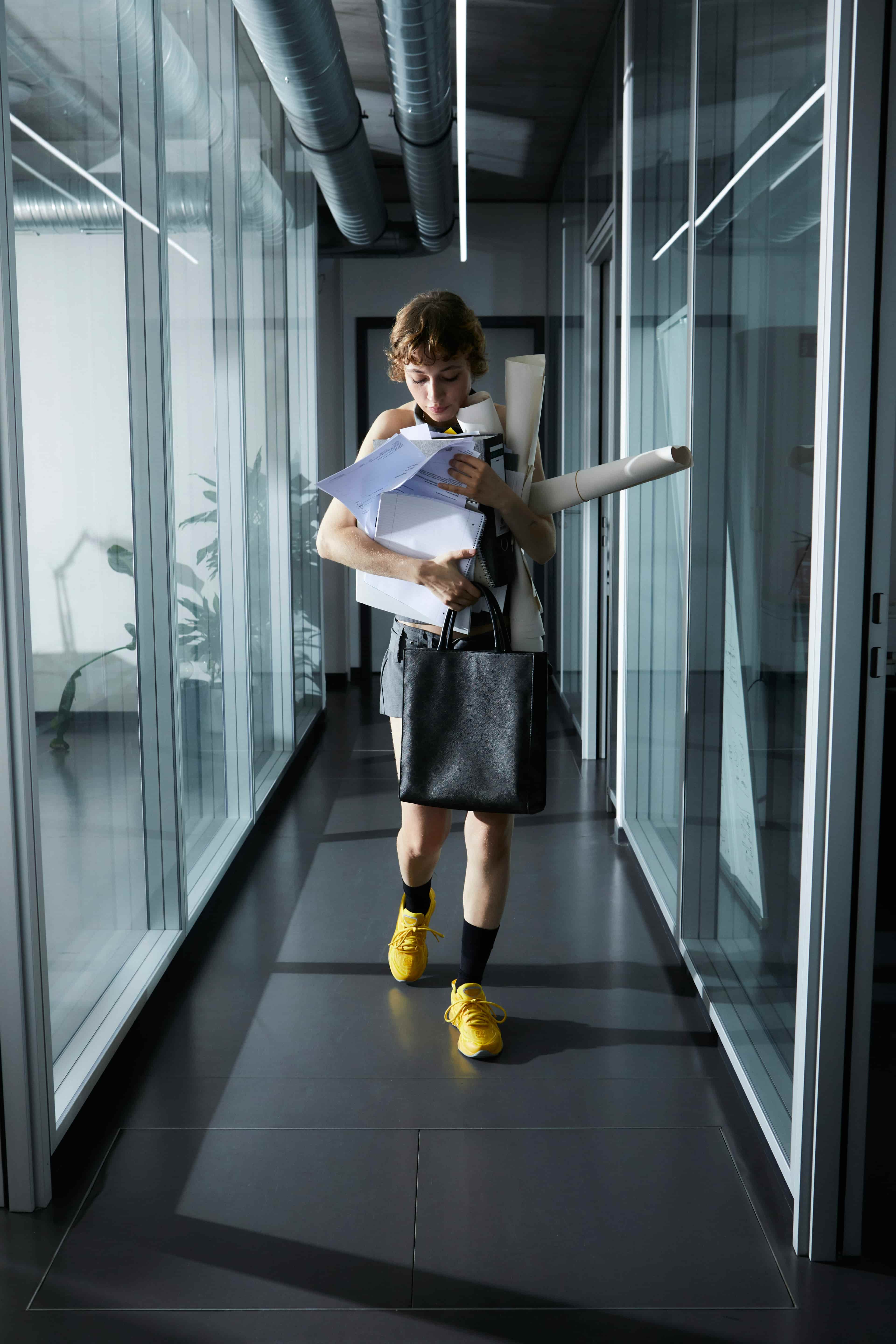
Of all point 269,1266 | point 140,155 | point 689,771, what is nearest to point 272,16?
point 140,155

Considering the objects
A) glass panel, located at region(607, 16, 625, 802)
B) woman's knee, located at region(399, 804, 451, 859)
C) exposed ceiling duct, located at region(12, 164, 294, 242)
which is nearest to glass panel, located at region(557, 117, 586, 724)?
glass panel, located at region(607, 16, 625, 802)

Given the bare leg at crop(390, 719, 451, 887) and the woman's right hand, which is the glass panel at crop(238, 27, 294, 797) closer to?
the bare leg at crop(390, 719, 451, 887)

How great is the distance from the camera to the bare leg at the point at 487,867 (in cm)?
227

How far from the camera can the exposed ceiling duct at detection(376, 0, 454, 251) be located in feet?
10.9

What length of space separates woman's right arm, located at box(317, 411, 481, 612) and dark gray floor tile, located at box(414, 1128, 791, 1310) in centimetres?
103

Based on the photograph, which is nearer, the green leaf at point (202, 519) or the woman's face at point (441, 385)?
the woman's face at point (441, 385)

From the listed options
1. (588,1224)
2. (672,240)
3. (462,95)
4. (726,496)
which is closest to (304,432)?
(462,95)

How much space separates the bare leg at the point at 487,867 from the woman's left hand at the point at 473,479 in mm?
677

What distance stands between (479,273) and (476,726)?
19.0 feet

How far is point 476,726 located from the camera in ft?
6.73

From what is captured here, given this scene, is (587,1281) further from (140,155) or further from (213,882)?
(140,155)

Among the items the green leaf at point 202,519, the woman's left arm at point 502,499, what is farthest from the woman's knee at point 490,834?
the green leaf at point 202,519

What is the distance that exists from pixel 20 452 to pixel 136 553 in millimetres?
782

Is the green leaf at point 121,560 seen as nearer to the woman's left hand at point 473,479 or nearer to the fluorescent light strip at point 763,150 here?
the woman's left hand at point 473,479
